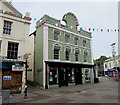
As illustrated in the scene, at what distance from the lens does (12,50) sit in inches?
516

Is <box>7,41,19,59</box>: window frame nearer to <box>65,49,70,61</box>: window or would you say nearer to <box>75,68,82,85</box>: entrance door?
<box>65,49,70,61</box>: window

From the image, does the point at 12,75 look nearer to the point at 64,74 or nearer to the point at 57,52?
the point at 57,52

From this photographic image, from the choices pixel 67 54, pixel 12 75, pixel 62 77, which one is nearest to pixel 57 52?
pixel 67 54

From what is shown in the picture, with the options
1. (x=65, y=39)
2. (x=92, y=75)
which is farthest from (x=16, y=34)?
(x=92, y=75)

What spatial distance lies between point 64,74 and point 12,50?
898cm

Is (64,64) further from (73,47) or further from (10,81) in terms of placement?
(10,81)

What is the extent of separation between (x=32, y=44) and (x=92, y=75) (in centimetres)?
1292

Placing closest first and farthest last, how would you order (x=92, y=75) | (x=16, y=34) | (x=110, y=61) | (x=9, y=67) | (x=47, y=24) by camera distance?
1. (x=9, y=67)
2. (x=16, y=34)
3. (x=47, y=24)
4. (x=92, y=75)
5. (x=110, y=61)

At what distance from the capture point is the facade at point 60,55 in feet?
56.3

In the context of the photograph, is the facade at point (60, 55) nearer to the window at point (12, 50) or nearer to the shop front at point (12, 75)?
the shop front at point (12, 75)

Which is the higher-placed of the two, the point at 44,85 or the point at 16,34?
the point at 16,34

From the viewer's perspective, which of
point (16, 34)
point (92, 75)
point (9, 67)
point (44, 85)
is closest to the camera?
point (9, 67)

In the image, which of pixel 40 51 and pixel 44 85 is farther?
pixel 40 51

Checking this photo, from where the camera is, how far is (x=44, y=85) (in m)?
16.1
